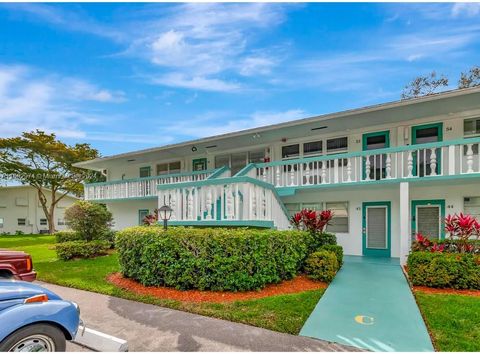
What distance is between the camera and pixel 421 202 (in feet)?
34.6

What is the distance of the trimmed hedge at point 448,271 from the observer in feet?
21.7

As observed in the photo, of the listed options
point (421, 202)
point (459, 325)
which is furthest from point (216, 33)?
point (421, 202)

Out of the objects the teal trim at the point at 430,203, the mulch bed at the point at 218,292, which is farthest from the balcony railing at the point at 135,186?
the teal trim at the point at 430,203

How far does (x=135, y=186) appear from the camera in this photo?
1634 cm

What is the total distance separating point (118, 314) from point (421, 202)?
1036 cm

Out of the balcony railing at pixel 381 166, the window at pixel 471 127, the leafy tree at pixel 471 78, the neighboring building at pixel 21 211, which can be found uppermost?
the leafy tree at pixel 471 78

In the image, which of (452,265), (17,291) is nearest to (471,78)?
A: (452,265)

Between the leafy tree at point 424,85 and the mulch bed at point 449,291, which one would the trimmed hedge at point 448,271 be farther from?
the leafy tree at point 424,85

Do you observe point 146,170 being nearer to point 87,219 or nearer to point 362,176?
point 87,219

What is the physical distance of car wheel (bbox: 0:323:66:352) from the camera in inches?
114

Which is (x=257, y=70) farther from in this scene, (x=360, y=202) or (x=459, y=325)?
(x=459, y=325)

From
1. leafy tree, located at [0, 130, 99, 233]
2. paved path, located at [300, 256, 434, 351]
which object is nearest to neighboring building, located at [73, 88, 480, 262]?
paved path, located at [300, 256, 434, 351]

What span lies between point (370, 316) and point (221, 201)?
164 inches

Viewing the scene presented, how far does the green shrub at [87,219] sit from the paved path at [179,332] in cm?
724
